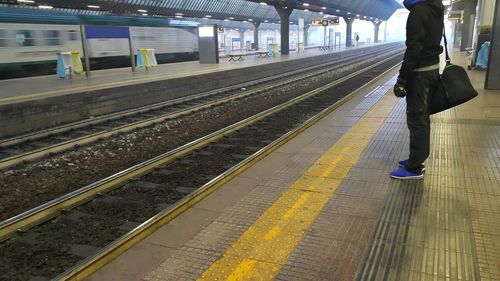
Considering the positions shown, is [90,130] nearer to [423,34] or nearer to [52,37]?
[423,34]

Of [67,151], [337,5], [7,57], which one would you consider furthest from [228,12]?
[67,151]

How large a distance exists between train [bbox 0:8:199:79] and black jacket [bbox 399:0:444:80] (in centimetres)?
1350

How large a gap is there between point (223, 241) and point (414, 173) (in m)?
2.34

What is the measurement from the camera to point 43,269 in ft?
10.6

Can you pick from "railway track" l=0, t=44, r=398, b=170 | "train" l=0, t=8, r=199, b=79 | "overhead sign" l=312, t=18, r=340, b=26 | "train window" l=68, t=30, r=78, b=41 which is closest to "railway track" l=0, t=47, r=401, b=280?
"railway track" l=0, t=44, r=398, b=170

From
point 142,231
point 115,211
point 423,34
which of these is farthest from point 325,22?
point 142,231

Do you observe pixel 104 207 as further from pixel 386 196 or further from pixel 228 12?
pixel 228 12

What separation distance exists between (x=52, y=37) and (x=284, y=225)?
1760cm

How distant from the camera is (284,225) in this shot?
136 inches

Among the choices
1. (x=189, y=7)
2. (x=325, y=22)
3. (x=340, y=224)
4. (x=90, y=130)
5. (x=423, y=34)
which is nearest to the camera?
(x=340, y=224)

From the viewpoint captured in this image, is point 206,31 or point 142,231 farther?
point 206,31

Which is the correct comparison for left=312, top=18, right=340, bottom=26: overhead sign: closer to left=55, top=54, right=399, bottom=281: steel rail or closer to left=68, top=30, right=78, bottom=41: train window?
left=68, top=30, right=78, bottom=41: train window

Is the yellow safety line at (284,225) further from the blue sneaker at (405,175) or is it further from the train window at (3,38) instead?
the train window at (3,38)

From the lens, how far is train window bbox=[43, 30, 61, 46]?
17.5 metres
